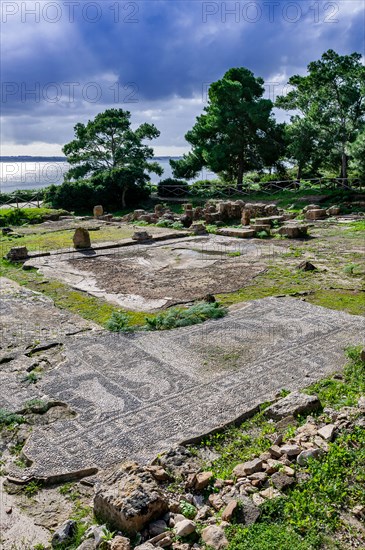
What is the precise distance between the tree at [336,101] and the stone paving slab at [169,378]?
75.6 ft

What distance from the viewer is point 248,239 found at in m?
17.0

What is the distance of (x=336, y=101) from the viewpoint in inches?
1164

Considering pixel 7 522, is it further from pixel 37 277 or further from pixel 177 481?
pixel 37 277

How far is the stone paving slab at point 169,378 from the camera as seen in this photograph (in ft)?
15.9

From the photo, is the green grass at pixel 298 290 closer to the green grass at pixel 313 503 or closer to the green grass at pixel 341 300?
the green grass at pixel 341 300

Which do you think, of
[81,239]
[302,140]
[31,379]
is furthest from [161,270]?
[302,140]

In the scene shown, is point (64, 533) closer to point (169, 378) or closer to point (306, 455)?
point (306, 455)

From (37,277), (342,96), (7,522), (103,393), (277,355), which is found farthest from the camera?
(342,96)

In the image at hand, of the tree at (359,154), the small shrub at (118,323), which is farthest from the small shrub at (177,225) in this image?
the small shrub at (118,323)

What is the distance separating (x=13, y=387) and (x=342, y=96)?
28100 mm

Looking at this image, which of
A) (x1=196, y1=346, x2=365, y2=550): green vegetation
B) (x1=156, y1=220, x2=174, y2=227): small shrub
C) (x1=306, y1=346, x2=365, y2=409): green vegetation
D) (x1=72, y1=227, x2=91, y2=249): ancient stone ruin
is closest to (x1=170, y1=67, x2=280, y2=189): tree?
(x1=156, y1=220, x2=174, y2=227): small shrub

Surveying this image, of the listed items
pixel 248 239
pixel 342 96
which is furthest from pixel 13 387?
pixel 342 96

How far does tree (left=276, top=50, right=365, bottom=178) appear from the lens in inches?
1115

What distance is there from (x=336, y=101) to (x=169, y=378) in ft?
91.7
